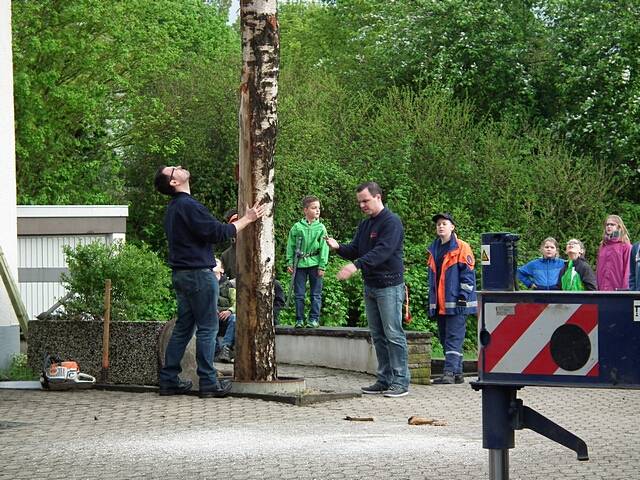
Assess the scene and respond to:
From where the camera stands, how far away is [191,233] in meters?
13.1

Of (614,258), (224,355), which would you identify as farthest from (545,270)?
(224,355)

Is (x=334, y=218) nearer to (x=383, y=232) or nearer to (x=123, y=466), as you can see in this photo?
(x=383, y=232)

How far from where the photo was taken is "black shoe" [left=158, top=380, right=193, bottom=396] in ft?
43.8

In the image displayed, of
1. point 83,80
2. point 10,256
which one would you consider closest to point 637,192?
point 83,80

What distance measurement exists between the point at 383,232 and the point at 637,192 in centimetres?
2220

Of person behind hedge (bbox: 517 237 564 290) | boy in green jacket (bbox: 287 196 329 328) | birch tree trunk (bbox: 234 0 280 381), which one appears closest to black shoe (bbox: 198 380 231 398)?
birch tree trunk (bbox: 234 0 280 381)

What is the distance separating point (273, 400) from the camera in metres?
13.1

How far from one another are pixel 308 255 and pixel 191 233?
5294 mm

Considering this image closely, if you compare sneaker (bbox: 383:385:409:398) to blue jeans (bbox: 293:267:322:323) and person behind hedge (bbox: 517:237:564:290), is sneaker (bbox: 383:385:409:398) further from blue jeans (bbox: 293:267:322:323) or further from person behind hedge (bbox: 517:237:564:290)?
blue jeans (bbox: 293:267:322:323)

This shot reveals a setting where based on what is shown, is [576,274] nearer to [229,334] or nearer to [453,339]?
[453,339]

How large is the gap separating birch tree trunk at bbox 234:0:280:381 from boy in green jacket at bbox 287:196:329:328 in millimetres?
4285

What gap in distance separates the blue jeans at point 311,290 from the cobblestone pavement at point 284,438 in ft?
12.2

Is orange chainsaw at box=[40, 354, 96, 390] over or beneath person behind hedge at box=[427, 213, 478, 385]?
beneath

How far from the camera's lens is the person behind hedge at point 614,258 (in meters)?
17.1
